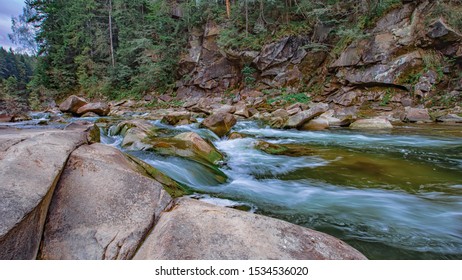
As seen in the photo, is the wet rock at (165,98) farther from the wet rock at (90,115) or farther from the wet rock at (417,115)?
the wet rock at (417,115)

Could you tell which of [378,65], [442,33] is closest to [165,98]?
[378,65]

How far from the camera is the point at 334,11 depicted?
1488 centimetres

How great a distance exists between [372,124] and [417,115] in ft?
7.84

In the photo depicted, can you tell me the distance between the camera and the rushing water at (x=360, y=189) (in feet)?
8.43

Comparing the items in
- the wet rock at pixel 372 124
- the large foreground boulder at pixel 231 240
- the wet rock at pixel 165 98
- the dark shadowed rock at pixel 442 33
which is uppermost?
the dark shadowed rock at pixel 442 33

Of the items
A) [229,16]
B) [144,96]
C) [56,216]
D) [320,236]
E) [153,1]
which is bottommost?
[320,236]

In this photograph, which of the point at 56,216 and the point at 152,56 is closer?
the point at 56,216

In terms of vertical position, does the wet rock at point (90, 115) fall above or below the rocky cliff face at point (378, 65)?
below

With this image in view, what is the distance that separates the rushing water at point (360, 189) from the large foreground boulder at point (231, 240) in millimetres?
1003

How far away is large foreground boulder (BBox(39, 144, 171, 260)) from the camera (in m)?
1.64

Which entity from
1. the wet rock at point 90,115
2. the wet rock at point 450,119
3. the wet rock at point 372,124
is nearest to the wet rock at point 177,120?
the wet rock at point 90,115

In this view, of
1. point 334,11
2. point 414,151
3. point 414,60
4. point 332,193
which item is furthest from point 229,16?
point 332,193
